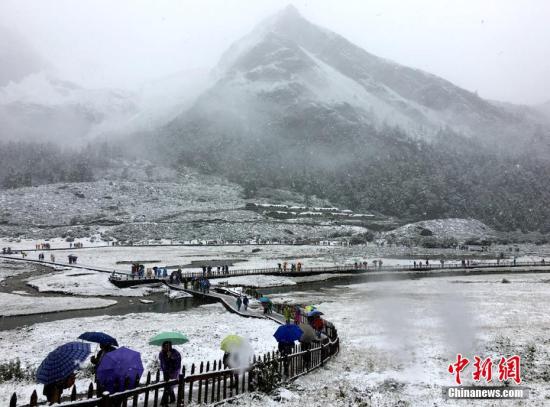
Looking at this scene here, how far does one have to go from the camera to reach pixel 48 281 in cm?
4184

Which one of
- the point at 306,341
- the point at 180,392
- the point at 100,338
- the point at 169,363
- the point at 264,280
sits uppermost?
the point at 100,338

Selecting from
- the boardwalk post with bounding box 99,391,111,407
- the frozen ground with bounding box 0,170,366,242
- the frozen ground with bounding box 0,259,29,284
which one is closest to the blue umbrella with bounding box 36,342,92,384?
the boardwalk post with bounding box 99,391,111,407

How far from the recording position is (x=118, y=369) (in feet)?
31.3

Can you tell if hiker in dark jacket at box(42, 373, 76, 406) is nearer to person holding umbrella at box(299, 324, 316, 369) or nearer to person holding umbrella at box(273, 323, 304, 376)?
person holding umbrella at box(273, 323, 304, 376)

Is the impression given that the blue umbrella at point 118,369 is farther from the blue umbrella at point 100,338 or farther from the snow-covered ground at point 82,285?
the snow-covered ground at point 82,285

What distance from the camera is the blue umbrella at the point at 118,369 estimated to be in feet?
30.9

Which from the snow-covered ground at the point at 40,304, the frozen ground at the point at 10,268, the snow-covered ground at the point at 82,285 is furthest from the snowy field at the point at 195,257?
the snow-covered ground at the point at 40,304

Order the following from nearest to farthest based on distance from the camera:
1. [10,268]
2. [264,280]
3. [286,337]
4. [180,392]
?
[180,392] < [286,337] < [264,280] < [10,268]

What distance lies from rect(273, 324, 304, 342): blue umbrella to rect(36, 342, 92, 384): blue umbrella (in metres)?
7.25

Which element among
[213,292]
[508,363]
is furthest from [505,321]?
[213,292]

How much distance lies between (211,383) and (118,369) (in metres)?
4.56

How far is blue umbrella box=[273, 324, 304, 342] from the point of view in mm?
14539

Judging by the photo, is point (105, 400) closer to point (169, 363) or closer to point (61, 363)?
point (61, 363)

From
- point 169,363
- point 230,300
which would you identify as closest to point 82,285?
point 230,300
